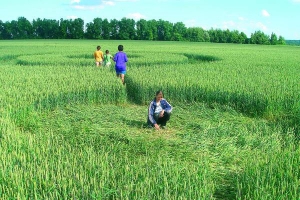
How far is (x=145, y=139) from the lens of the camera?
20.2ft

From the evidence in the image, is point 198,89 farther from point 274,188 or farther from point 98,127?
point 274,188

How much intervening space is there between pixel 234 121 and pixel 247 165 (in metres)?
3.33

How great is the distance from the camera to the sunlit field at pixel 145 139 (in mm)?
3561

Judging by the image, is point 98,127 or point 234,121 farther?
point 234,121

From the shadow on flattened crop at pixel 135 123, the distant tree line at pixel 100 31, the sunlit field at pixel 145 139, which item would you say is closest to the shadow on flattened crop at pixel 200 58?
the sunlit field at pixel 145 139

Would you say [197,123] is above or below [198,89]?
below

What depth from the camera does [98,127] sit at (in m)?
6.87

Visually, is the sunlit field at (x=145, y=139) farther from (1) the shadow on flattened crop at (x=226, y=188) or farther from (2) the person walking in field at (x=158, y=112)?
(2) the person walking in field at (x=158, y=112)

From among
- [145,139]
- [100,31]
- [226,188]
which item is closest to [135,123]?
[145,139]

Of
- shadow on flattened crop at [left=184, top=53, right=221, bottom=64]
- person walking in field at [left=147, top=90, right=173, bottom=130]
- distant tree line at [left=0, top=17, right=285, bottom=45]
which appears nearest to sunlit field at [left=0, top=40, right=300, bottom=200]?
person walking in field at [left=147, top=90, right=173, bottom=130]

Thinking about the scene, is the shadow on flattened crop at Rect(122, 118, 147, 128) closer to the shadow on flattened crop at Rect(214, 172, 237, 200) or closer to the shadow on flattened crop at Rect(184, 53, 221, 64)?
the shadow on flattened crop at Rect(214, 172, 237, 200)

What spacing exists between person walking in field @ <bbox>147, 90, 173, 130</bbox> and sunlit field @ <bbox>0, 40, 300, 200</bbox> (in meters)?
0.21

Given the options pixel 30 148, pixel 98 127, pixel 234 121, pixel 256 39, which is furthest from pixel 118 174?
pixel 256 39

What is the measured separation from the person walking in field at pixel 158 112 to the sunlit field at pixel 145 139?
0.21 meters
